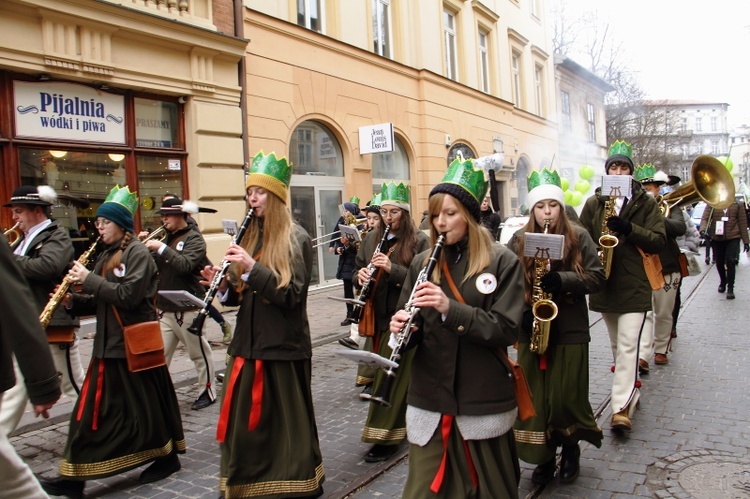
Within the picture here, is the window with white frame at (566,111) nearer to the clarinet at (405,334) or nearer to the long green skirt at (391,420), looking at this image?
the long green skirt at (391,420)

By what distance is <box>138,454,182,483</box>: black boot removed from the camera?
4266 millimetres

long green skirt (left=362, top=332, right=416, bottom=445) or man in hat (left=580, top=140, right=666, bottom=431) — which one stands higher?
man in hat (left=580, top=140, right=666, bottom=431)

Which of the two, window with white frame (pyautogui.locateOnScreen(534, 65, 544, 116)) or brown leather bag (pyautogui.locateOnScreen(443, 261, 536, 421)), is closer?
brown leather bag (pyautogui.locateOnScreen(443, 261, 536, 421))

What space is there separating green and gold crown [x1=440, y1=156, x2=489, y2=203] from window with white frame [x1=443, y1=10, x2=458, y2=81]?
16851 millimetres

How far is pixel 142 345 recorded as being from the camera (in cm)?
416

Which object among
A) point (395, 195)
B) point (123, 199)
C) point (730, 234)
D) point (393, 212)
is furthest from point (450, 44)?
point (123, 199)

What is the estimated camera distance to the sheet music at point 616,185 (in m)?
4.75

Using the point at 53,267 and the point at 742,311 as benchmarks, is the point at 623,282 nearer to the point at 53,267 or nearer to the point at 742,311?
the point at 53,267

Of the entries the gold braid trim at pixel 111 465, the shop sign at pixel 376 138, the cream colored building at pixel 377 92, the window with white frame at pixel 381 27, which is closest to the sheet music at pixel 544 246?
the gold braid trim at pixel 111 465

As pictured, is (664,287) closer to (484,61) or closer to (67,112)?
(67,112)

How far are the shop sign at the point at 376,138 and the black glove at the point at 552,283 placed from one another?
10.8 m

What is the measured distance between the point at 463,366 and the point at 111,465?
2.56 m

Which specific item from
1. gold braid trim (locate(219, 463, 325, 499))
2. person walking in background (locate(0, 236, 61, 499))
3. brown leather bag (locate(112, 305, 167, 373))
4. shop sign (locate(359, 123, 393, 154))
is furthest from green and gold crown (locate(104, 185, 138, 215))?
shop sign (locate(359, 123, 393, 154))

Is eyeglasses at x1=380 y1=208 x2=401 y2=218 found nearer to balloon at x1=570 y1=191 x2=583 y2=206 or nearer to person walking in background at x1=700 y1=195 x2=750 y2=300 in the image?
balloon at x1=570 y1=191 x2=583 y2=206
